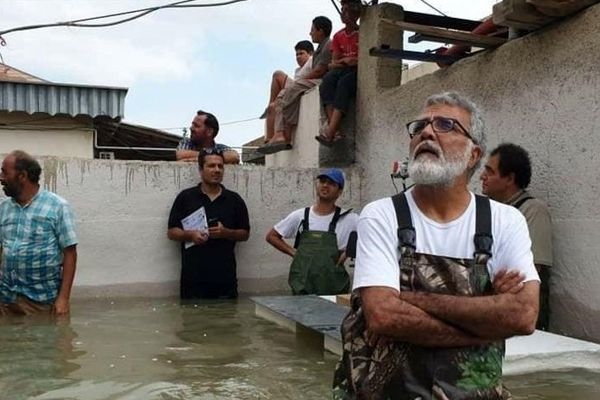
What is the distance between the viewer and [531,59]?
546 cm

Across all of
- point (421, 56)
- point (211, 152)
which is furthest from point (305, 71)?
point (421, 56)

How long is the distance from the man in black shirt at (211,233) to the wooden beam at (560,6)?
3363mm

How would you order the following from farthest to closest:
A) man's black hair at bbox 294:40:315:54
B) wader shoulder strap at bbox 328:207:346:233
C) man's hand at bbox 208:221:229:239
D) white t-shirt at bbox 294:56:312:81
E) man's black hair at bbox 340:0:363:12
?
man's black hair at bbox 294:40:315:54 < white t-shirt at bbox 294:56:312:81 < man's black hair at bbox 340:0:363:12 < man's hand at bbox 208:221:229:239 < wader shoulder strap at bbox 328:207:346:233

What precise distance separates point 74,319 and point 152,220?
1.55m

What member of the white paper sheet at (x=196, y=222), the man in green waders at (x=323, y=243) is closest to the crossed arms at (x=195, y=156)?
the white paper sheet at (x=196, y=222)

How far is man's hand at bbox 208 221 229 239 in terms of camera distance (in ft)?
23.3

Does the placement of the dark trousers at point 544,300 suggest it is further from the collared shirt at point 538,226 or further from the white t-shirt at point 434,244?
the white t-shirt at point 434,244

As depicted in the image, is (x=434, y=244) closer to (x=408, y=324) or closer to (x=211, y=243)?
(x=408, y=324)

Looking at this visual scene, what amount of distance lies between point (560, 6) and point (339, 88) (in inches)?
139

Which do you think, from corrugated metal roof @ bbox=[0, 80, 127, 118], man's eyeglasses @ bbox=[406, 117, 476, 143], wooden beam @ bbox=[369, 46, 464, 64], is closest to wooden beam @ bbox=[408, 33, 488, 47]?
wooden beam @ bbox=[369, 46, 464, 64]

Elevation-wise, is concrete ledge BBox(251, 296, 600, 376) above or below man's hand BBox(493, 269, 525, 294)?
below

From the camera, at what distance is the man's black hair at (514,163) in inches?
197

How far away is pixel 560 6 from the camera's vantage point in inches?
192

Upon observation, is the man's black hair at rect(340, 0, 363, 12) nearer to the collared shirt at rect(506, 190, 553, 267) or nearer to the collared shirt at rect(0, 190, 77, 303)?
the collared shirt at rect(506, 190, 553, 267)
